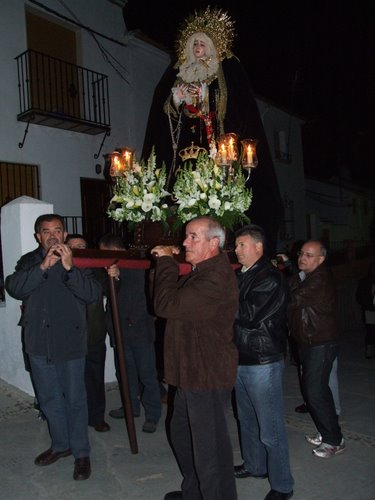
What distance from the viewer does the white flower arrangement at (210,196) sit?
3934 mm

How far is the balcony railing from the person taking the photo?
30.9 feet

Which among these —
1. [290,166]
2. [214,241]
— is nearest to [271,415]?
[214,241]

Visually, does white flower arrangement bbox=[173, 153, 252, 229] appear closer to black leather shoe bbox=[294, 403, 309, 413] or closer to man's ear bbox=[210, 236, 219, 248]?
man's ear bbox=[210, 236, 219, 248]

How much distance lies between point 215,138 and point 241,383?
7.85 feet

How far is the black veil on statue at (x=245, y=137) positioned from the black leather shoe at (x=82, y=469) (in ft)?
8.15

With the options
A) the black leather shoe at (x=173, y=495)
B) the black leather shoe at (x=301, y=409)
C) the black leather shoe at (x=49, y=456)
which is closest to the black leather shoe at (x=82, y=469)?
the black leather shoe at (x=49, y=456)

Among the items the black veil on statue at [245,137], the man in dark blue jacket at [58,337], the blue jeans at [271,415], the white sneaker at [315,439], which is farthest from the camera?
the black veil on statue at [245,137]

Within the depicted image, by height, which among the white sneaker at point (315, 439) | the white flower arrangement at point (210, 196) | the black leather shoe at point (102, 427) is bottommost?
the white sneaker at point (315, 439)

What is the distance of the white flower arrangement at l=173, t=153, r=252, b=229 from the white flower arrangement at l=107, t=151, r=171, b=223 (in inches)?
6.7

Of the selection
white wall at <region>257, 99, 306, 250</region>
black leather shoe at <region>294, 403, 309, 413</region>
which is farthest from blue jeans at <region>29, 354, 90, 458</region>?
white wall at <region>257, 99, 306, 250</region>

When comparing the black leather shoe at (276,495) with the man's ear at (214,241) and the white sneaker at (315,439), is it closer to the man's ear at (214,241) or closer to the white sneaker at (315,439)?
the white sneaker at (315,439)

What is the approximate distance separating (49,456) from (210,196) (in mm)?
2461

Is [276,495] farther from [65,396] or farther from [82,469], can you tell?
[65,396]

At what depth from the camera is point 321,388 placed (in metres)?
3.81
